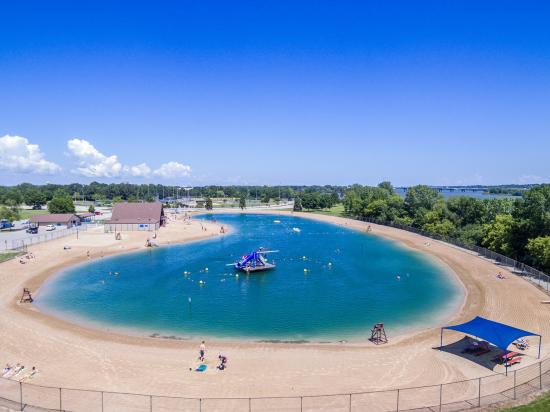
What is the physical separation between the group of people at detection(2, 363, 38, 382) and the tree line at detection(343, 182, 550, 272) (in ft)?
187

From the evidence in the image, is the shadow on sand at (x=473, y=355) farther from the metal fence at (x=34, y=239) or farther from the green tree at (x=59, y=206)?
the green tree at (x=59, y=206)

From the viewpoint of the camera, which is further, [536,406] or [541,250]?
[541,250]

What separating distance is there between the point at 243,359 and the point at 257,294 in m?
20.3

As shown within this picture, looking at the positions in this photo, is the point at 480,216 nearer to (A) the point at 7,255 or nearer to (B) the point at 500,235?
(B) the point at 500,235

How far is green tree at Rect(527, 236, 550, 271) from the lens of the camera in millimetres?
51594

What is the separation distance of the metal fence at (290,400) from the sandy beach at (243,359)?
125 centimetres

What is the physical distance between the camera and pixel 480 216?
89.0 m

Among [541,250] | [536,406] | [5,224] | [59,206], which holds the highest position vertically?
[59,206]

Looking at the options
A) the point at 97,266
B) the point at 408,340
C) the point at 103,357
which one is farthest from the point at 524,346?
the point at 97,266

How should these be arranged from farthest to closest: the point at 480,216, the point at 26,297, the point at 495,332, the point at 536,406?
the point at 480,216, the point at 26,297, the point at 495,332, the point at 536,406

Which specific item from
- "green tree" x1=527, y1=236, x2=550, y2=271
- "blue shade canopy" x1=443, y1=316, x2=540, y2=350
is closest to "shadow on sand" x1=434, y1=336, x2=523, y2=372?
"blue shade canopy" x1=443, y1=316, x2=540, y2=350

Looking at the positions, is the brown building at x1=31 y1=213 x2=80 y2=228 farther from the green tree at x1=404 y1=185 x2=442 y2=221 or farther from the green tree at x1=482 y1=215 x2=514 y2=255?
the green tree at x1=482 y1=215 x2=514 y2=255

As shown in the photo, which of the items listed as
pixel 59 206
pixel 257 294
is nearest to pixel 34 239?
pixel 59 206

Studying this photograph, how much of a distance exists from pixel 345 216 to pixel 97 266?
10132 centimetres
